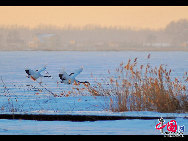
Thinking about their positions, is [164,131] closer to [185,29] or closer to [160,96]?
[160,96]

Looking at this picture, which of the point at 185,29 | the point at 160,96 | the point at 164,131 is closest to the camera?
the point at 164,131

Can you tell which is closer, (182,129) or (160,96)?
(182,129)

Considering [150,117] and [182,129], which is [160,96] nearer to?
[150,117]

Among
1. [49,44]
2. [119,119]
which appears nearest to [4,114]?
[119,119]

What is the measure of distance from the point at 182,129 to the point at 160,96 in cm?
216

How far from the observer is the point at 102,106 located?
375 inches

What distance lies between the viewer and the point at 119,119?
279 inches

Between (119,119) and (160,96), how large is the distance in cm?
166

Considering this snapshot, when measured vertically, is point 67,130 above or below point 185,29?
below

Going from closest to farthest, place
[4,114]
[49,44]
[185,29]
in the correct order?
[4,114], [185,29], [49,44]
